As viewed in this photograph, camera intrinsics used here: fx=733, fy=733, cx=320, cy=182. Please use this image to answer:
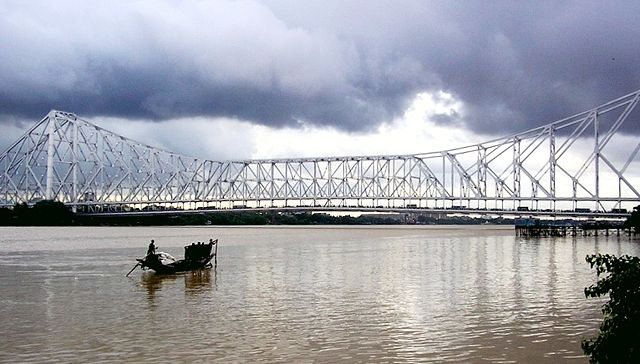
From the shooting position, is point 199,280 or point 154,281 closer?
point 154,281

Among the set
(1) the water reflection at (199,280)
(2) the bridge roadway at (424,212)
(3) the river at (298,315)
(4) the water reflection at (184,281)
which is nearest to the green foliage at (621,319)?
(3) the river at (298,315)

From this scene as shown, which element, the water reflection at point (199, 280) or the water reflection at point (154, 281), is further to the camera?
the water reflection at point (199, 280)

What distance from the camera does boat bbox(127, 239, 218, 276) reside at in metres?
26.8

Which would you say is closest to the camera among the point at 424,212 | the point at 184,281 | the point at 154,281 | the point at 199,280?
the point at 154,281

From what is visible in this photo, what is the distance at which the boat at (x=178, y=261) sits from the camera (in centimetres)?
2678

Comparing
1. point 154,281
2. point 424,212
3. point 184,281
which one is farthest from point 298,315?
point 424,212

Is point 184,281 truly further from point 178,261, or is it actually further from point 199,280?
point 178,261

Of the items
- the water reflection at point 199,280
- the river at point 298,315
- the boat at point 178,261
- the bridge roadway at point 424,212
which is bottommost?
the river at point 298,315

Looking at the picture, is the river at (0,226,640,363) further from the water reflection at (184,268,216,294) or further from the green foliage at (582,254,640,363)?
the green foliage at (582,254,640,363)

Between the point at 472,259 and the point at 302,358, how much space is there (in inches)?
966

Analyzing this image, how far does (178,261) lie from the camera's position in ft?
90.8

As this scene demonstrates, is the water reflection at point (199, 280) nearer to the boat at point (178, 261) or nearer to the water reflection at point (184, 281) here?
the water reflection at point (184, 281)

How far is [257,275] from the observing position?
26125 millimetres

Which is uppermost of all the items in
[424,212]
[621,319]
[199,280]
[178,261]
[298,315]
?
[424,212]
